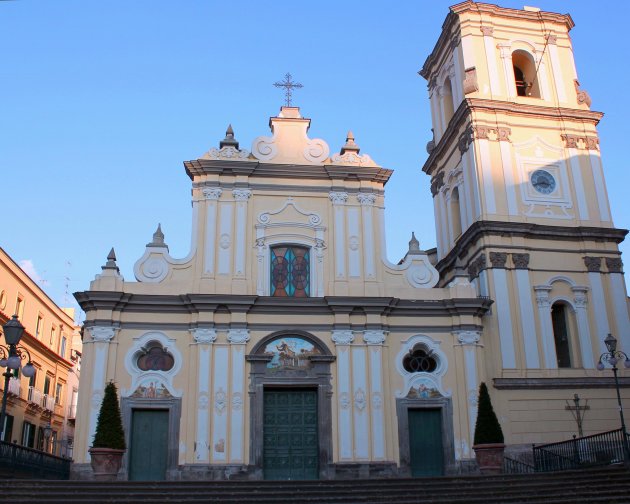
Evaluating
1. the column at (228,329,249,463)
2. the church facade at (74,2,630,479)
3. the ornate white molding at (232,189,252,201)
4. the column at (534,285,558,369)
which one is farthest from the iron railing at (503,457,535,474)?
the ornate white molding at (232,189,252,201)

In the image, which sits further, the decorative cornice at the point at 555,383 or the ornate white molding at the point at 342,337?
the decorative cornice at the point at 555,383

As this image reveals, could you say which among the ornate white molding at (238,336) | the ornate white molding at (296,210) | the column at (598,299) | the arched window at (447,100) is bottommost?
the ornate white molding at (238,336)

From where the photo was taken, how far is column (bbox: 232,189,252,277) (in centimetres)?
2455

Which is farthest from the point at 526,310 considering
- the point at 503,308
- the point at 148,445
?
the point at 148,445

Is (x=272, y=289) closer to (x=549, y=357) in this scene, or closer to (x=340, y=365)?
(x=340, y=365)

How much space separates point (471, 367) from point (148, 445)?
431 inches

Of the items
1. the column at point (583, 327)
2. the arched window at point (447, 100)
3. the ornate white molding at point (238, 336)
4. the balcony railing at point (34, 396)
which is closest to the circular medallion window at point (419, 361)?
the ornate white molding at point (238, 336)

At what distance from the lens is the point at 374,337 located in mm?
24047

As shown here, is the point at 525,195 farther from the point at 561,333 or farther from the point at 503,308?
the point at 561,333

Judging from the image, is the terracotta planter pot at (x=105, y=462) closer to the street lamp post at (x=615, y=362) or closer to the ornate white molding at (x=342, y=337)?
the ornate white molding at (x=342, y=337)

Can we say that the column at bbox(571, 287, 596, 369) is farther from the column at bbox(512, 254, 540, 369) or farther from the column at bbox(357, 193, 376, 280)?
the column at bbox(357, 193, 376, 280)

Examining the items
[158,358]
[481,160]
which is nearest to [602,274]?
[481,160]

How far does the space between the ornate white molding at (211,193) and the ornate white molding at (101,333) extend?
5751 millimetres

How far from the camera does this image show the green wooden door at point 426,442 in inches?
916
